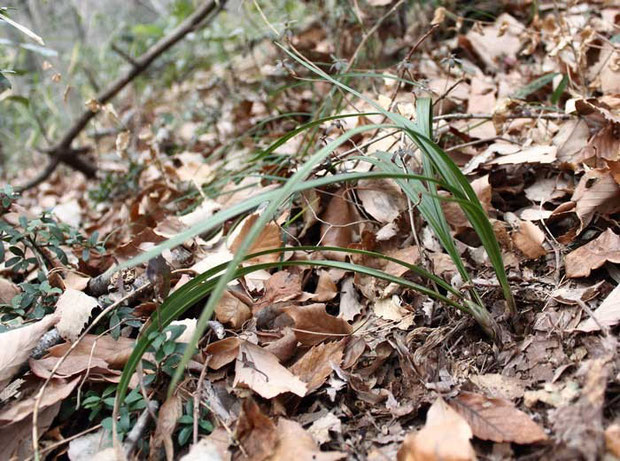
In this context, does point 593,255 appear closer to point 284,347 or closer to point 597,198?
point 597,198

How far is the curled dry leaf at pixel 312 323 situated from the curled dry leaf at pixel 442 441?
340mm

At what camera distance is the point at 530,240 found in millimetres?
1242

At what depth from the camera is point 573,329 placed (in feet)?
3.39

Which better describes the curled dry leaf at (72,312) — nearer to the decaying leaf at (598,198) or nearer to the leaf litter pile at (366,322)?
the leaf litter pile at (366,322)

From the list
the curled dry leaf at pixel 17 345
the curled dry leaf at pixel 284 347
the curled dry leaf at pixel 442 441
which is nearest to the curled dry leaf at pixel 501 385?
the curled dry leaf at pixel 442 441

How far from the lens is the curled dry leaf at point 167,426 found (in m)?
0.98

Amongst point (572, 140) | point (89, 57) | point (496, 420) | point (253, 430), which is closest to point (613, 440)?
point (496, 420)

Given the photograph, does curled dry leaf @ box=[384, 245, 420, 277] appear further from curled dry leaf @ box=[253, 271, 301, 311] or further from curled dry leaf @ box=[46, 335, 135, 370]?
curled dry leaf @ box=[46, 335, 135, 370]

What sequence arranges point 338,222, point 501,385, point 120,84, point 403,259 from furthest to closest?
point 120,84 < point 338,222 < point 403,259 < point 501,385

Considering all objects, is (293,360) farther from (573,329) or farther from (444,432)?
(573,329)

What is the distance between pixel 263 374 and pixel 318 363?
13 cm

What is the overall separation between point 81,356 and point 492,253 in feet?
3.08

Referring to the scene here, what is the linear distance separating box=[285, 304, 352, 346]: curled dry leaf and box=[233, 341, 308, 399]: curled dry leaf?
0.10m

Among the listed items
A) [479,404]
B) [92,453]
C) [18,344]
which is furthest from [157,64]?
[479,404]
